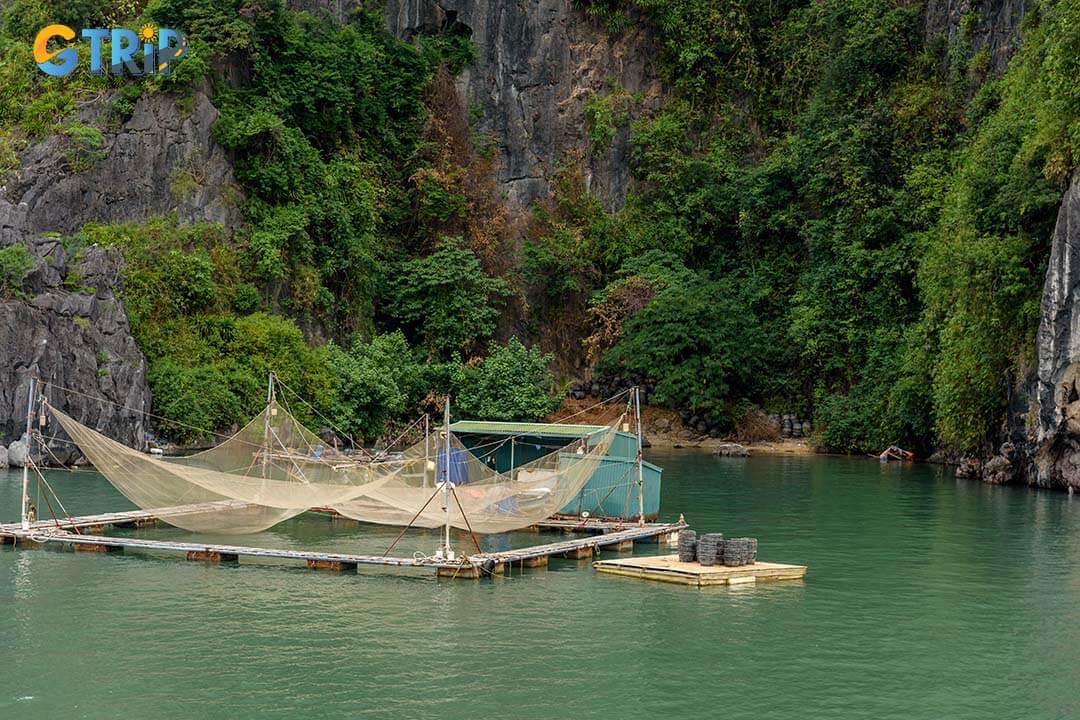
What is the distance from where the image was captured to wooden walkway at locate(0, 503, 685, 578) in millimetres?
24828

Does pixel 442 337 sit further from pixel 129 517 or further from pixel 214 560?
pixel 214 560

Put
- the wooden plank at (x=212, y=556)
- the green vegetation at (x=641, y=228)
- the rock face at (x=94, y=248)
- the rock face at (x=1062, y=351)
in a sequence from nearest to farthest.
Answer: the wooden plank at (x=212, y=556) → the rock face at (x=1062, y=351) → the rock face at (x=94, y=248) → the green vegetation at (x=641, y=228)

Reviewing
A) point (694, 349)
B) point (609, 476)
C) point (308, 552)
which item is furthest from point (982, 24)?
point (308, 552)

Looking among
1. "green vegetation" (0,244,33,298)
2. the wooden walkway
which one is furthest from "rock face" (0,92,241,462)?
the wooden walkway

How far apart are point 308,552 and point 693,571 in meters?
6.84

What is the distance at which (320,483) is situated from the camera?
92.0 ft

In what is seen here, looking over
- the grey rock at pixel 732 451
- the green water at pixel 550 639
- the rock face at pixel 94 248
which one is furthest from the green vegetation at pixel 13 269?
the grey rock at pixel 732 451

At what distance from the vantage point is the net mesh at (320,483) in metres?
26.9

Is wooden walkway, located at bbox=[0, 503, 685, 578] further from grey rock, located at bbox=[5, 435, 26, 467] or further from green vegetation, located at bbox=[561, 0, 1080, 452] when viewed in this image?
green vegetation, located at bbox=[561, 0, 1080, 452]

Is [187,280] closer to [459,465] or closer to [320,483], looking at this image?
[459,465]

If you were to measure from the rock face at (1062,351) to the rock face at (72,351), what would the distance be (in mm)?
25463

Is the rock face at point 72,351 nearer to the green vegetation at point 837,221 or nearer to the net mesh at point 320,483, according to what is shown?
the net mesh at point 320,483

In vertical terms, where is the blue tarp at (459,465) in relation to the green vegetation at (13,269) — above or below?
below

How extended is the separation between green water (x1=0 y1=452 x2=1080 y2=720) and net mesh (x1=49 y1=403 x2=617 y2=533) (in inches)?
47.0
